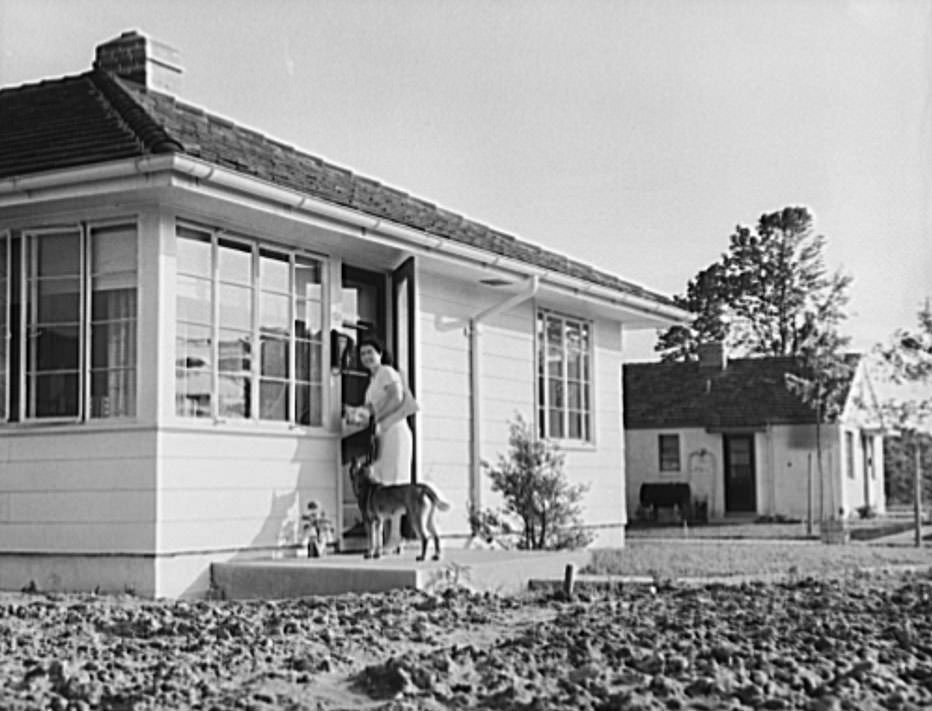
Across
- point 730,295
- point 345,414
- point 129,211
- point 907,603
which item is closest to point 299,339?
point 345,414

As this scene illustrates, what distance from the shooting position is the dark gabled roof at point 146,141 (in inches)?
440

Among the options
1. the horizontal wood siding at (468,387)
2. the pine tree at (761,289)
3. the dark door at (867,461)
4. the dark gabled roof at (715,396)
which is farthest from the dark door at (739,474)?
the horizontal wood siding at (468,387)

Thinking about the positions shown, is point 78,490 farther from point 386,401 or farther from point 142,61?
point 142,61

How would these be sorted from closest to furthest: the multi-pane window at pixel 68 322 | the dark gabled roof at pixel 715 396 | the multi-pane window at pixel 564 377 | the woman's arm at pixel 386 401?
1. the multi-pane window at pixel 68 322
2. the woman's arm at pixel 386 401
3. the multi-pane window at pixel 564 377
4. the dark gabled roof at pixel 715 396

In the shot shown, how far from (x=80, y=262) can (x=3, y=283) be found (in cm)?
84

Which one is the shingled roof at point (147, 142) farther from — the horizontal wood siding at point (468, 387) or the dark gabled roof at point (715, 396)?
the dark gabled roof at point (715, 396)

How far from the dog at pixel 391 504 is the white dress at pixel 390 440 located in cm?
46

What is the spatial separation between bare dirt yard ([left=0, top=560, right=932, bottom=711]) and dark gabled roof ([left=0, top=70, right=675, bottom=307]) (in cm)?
356

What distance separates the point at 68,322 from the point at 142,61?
11.4ft

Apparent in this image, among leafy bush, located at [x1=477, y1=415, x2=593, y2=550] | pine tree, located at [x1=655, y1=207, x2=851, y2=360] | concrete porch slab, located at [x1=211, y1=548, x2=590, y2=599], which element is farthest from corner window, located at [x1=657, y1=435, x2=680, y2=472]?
concrete porch slab, located at [x1=211, y1=548, x2=590, y2=599]

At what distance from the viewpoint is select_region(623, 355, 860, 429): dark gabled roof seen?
35875 millimetres

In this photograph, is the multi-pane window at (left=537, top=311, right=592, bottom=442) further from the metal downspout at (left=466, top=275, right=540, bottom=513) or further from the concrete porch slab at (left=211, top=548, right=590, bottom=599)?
the concrete porch slab at (left=211, top=548, right=590, bottom=599)

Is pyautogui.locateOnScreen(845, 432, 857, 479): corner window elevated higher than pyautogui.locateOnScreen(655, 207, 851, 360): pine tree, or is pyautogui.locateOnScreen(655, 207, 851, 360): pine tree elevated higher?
pyautogui.locateOnScreen(655, 207, 851, 360): pine tree

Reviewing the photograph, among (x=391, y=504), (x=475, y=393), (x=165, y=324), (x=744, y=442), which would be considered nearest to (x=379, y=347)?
(x=391, y=504)
